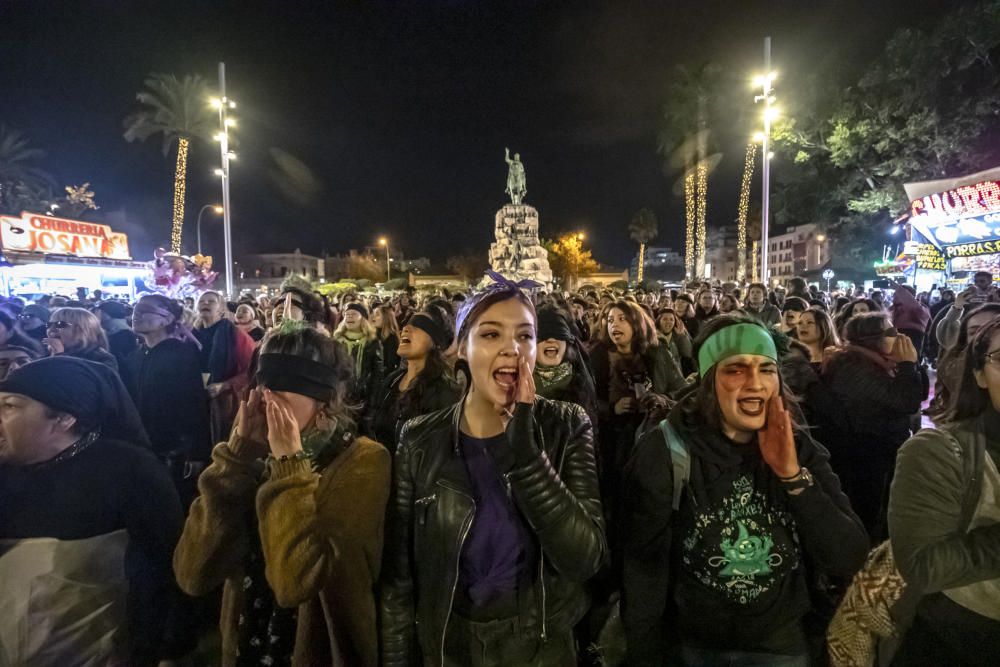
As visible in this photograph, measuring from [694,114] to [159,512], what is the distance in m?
40.7

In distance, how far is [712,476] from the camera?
2.15m

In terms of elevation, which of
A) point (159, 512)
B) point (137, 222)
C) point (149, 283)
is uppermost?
point (137, 222)

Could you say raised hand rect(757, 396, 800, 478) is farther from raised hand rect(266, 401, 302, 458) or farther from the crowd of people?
raised hand rect(266, 401, 302, 458)

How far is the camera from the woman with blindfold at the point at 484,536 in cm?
187

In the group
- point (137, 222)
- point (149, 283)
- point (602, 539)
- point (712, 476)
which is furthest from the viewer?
point (137, 222)

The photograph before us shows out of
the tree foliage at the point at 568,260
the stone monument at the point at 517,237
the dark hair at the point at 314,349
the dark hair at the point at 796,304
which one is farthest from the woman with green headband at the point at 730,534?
the tree foliage at the point at 568,260

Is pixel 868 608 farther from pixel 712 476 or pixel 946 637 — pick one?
pixel 712 476

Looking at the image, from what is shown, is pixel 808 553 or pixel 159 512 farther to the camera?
pixel 159 512

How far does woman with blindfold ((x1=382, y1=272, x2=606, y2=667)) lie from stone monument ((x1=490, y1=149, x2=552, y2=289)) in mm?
39685

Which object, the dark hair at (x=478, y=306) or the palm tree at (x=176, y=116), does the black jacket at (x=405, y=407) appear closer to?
the dark hair at (x=478, y=306)

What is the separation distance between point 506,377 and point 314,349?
2.91 feet

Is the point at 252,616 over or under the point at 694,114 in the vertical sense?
under

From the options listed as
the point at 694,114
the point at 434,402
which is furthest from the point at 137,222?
the point at 434,402

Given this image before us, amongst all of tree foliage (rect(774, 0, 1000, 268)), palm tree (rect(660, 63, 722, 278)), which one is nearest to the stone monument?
palm tree (rect(660, 63, 722, 278))
